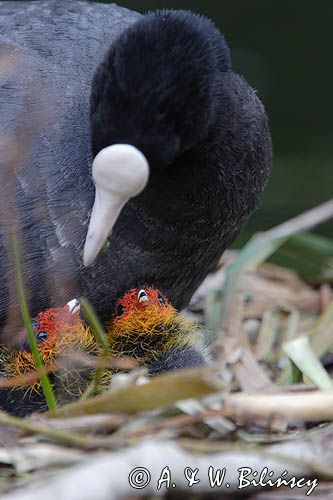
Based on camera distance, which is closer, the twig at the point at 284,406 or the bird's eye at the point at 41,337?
the twig at the point at 284,406

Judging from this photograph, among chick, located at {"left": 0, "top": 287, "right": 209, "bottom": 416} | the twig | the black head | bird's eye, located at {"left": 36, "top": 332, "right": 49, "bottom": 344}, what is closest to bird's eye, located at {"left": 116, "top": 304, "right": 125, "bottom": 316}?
chick, located at {"left": 0, "top": 287, "right": 209, "bottom": 416}

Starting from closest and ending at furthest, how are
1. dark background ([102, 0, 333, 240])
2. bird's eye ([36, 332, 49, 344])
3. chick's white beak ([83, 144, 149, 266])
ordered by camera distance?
chick's white beak ([83, 144, 149, 266])
bird's eye ([36, 332, 49, 344])
dark background ([102, 0, 333, 240])

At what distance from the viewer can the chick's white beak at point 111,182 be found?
1872 mm

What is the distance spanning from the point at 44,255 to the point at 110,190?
303 mm

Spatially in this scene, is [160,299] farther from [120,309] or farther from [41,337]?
[41,337]

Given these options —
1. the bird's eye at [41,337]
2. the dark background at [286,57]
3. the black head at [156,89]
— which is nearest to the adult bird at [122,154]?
the black head at [156,89]

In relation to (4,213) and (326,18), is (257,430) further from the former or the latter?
(326,18)

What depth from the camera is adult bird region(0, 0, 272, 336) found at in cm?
194

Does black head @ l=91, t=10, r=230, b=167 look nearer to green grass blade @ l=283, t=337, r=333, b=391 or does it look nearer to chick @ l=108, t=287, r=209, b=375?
chick @ l=108, t=287, r=209, b=375

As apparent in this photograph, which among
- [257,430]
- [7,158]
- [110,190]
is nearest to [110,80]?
[110,190]

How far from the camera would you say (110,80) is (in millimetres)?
1953

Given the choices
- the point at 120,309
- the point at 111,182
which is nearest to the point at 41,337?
the point at 120,309

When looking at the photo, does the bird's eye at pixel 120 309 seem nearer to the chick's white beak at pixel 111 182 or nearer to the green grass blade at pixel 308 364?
the chick's white beak at pixel 111 182

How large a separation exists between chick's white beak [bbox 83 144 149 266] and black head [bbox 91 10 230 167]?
0.05 meters
